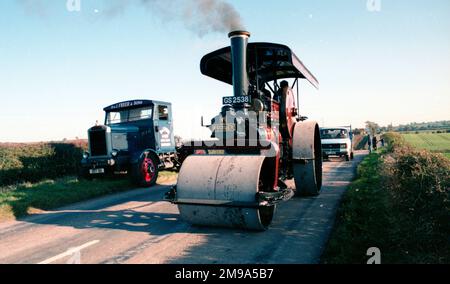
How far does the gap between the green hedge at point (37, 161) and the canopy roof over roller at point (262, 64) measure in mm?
10065

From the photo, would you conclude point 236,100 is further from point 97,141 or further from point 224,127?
point 97,141

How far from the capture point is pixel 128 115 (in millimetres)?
13062

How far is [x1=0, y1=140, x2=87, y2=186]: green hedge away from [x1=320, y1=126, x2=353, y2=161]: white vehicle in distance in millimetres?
12607

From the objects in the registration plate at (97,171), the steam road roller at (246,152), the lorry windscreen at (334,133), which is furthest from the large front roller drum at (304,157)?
the lorry windscreen at (334,133)

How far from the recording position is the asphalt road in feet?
14.9

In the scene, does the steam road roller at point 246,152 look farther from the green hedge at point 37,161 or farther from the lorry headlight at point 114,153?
the green hedge at point 37,161

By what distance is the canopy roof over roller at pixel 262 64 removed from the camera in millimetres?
7203

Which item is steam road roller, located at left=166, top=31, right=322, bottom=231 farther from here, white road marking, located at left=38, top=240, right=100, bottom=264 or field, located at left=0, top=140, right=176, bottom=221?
field, located at left=0, top=140, right=176, bottom=221

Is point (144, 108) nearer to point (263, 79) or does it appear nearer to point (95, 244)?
point (263, 79)

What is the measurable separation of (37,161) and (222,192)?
12572 millimetres

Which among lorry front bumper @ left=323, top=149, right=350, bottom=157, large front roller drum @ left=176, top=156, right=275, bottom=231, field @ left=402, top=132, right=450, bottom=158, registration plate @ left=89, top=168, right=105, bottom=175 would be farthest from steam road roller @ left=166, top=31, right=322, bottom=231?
field @ left=402, top=132, right=450, bottom=158
